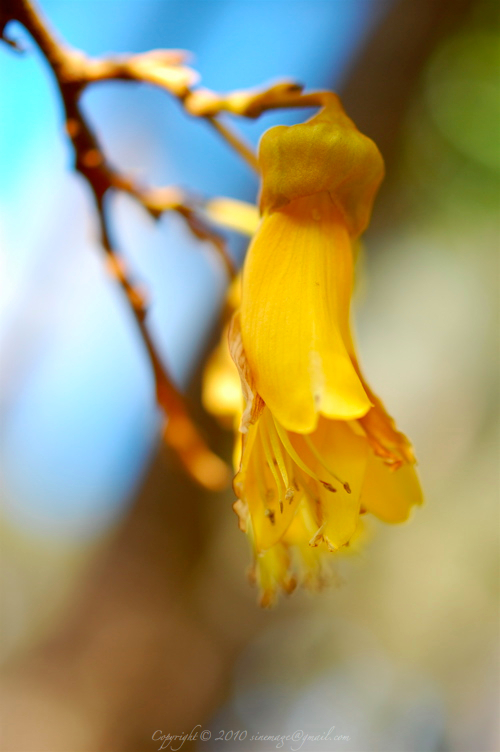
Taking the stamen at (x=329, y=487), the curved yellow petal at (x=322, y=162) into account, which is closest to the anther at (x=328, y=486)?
the stamen at (x=329, y=487)

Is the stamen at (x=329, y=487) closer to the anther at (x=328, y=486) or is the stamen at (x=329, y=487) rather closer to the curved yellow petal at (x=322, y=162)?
the anther at (x=328, y=486)

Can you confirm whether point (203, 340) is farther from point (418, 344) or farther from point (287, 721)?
point (287, 721)

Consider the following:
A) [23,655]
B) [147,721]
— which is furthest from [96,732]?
[23,655]

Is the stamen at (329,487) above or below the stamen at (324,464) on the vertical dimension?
below

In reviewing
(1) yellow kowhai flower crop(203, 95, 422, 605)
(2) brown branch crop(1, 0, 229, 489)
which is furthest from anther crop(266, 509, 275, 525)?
(2) brown branch crop(1, 0, 229, 489)

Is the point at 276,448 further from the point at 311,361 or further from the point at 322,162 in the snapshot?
the point at 322,162

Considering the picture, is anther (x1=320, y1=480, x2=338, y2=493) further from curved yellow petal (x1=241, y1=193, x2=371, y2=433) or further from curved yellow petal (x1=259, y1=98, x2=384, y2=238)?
curved yellow petal (x1=259, y1=98, x2=384, y2=238)

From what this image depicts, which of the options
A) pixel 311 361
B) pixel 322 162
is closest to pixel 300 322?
pixel 311 361
